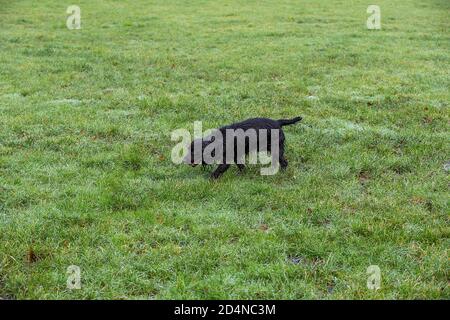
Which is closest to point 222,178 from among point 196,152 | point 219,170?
point 219,170

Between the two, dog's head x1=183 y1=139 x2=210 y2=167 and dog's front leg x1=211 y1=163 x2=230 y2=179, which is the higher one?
dog's head x1=183 y1=139 x2=210 y2=167

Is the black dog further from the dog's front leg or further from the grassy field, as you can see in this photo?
the grassy field

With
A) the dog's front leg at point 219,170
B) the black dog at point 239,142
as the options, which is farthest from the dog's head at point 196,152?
the dog's front leg at point 219,170

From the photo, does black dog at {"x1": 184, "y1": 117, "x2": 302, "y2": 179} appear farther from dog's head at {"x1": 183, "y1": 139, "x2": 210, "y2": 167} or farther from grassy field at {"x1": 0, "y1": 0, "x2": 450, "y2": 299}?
grassy field at {"x1": 0, "y1": 0, "x2": 450, "y2": 299}

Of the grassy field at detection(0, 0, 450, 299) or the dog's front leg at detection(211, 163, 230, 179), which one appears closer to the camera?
the grassy field at detection(0, 0, 450, 299)

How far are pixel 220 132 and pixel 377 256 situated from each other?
398cm

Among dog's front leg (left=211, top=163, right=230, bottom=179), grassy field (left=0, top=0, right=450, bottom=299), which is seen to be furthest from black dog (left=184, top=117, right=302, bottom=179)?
grassy field (left=0, top=0, right=450, bottom=299)

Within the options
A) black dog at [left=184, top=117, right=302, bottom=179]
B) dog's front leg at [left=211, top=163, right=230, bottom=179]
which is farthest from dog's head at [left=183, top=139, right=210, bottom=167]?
dog's front leg at [left=211, top=163, right=230, bottom=179]

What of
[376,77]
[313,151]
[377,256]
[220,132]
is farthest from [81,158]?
[376,77]

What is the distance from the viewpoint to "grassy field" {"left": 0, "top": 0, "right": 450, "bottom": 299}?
7242 mm

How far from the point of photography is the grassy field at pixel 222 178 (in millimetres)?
7242

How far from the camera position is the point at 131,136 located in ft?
42.1

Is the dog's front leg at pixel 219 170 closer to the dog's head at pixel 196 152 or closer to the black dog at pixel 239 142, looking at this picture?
the black dog at pixel 239 142

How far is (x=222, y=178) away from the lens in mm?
10266
